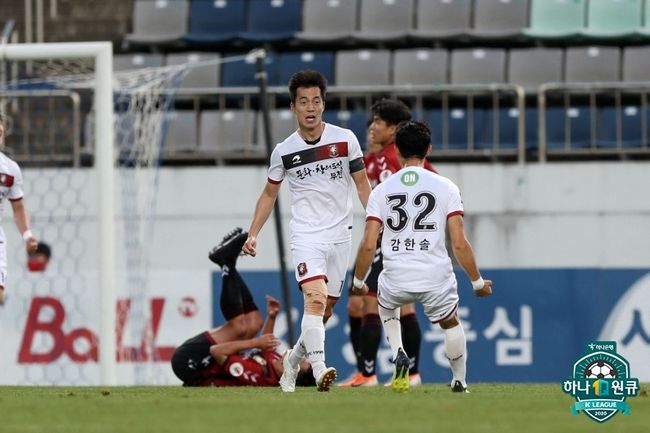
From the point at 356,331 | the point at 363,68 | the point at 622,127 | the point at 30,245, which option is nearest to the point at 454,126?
the point at 363,68

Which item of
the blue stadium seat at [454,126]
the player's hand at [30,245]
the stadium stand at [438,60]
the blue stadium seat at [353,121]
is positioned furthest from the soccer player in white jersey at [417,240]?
the blue stadium seat at [454,126]

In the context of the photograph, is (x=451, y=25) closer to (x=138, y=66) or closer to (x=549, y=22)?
(x=549, y=22)

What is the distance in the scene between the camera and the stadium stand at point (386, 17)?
19594 mm

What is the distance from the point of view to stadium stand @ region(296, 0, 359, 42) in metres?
19.8

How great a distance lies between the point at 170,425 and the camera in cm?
679

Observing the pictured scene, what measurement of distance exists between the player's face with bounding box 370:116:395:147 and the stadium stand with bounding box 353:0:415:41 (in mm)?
8439

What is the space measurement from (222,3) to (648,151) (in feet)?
20.1

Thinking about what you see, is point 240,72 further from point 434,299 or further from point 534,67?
point 434,299

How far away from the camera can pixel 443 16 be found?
19625mm

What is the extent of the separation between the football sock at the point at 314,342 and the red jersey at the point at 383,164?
2107mm

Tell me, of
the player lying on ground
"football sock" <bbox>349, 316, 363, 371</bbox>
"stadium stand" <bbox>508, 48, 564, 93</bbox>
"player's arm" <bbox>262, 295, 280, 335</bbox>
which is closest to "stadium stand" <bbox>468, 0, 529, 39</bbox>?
"stadium stand" <bbox>508, 48, 564, 93</bbox>

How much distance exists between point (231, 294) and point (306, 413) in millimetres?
4314

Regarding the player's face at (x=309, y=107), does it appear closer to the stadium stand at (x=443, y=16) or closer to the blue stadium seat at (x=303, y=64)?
the blue stadium seat at (x=303, y=64)

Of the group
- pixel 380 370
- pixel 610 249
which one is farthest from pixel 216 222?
pixel 610 249
